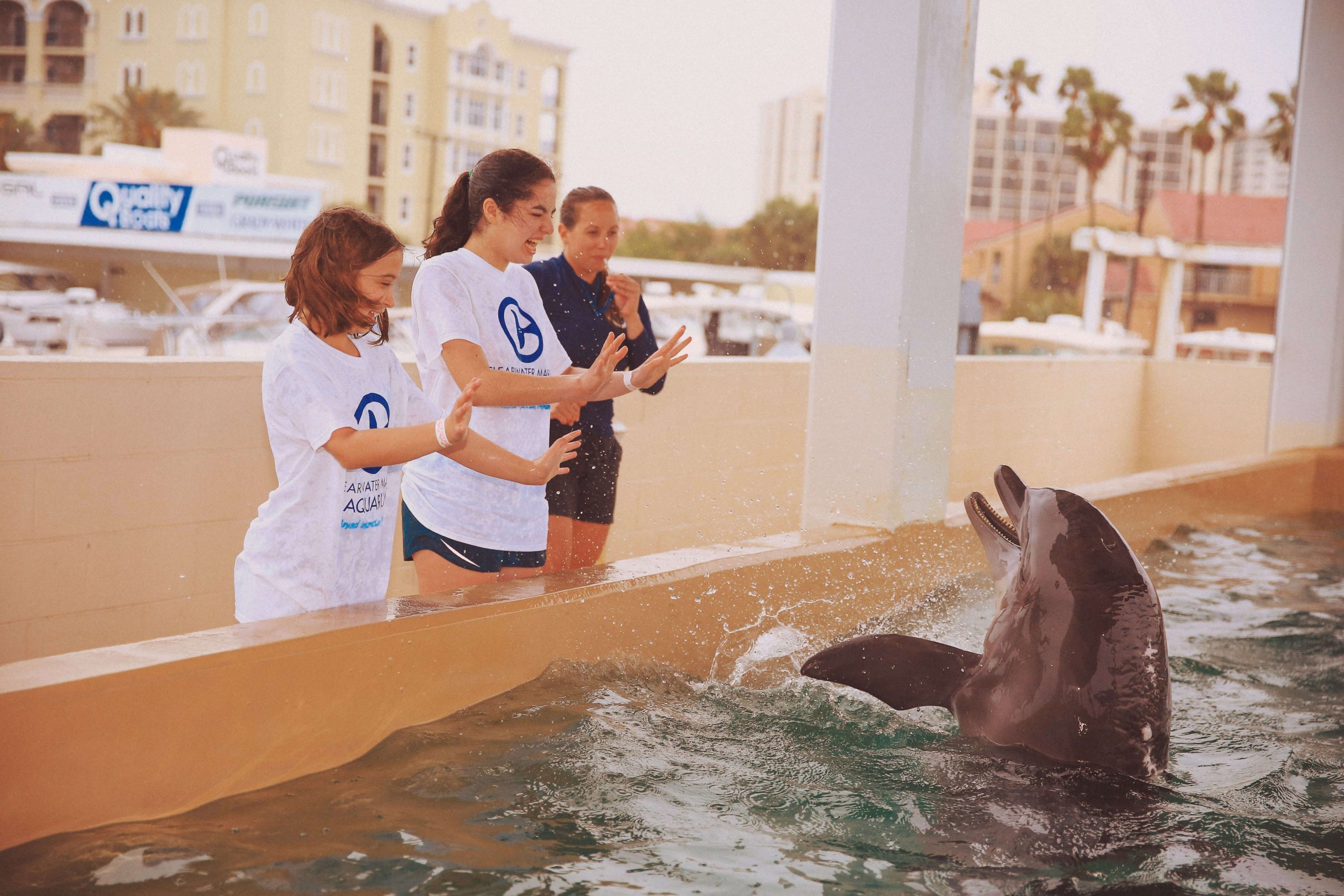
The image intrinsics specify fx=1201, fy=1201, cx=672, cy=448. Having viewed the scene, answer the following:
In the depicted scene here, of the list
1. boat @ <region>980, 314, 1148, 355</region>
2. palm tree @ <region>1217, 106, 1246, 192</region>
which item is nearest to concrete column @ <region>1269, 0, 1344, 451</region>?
boat @ <region>980, 314, 1148, 355</region>

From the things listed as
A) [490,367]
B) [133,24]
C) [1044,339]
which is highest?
[133,24]

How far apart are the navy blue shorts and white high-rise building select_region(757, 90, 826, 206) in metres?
98.5

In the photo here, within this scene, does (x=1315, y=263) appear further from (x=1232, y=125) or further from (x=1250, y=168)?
(x=1250, y=168)

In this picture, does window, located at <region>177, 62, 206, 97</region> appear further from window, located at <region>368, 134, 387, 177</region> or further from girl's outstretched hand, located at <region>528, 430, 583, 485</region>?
girl's outstretched hand, located at <region>528, 430, 583, 485</region>

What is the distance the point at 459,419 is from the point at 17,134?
56.5m

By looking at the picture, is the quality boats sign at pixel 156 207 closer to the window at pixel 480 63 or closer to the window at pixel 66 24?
the window at pixel 66 24

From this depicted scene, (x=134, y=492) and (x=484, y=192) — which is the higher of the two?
(x=484, y=192)

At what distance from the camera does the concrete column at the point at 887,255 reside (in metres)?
5.01

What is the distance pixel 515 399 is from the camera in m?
3.02

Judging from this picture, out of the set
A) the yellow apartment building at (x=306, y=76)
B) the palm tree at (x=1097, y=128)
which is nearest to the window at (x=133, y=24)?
the yellow apartment building at (x=306, y=76)

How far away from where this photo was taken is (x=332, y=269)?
2547 millimetres

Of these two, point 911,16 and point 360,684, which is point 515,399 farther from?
point 911,16

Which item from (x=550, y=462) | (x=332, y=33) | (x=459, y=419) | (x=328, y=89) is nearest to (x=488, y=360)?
(x=550, y=462)

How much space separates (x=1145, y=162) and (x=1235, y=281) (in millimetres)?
34510
